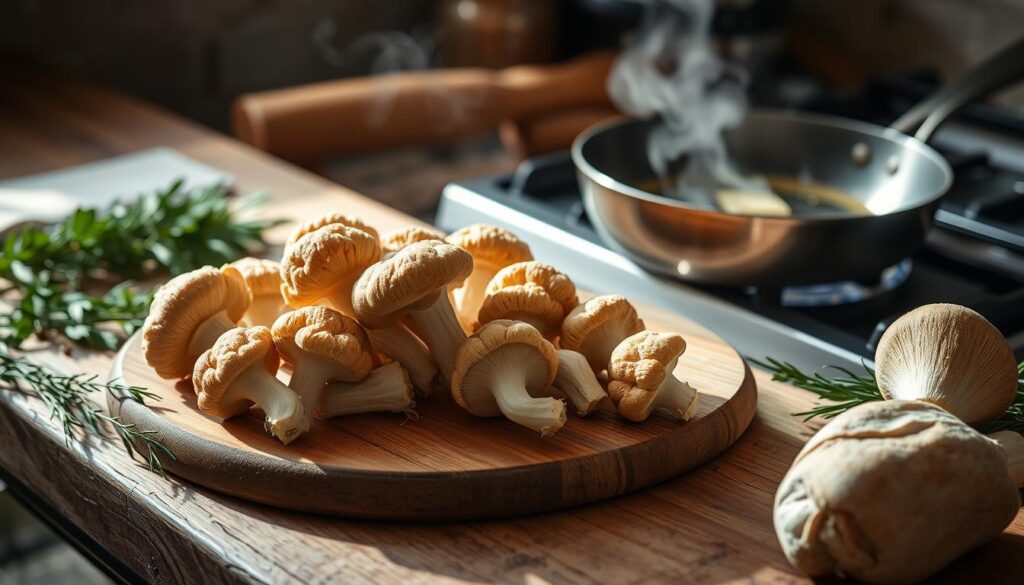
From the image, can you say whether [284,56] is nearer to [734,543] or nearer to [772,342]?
[772,342]

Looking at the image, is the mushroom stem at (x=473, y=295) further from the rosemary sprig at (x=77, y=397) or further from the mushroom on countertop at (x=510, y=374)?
the rosemary sprig at (x=77, y=397)

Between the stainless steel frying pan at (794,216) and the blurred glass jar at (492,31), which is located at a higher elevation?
the stainless steel frying pan at (794,216)

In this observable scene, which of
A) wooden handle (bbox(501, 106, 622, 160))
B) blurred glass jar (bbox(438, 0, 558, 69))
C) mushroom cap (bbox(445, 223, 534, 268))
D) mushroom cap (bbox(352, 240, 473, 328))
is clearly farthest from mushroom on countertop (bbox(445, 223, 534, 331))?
blurred glass jar (bbox(438, 0, 558, 69))

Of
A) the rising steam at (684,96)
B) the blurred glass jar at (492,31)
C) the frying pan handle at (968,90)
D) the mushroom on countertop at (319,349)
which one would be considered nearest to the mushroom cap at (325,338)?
the mushroom on countertop at (319,349)

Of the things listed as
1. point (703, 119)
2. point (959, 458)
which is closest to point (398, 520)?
point (959, 458)

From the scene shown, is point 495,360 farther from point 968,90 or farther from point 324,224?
point 968,90

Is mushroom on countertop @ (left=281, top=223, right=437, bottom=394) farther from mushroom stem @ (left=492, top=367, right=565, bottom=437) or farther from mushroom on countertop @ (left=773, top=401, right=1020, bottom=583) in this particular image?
mushroom on countertop @ (left=773, top=401, right=1020, bottom=583)

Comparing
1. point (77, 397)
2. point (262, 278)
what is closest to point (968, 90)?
point (262, 278)
